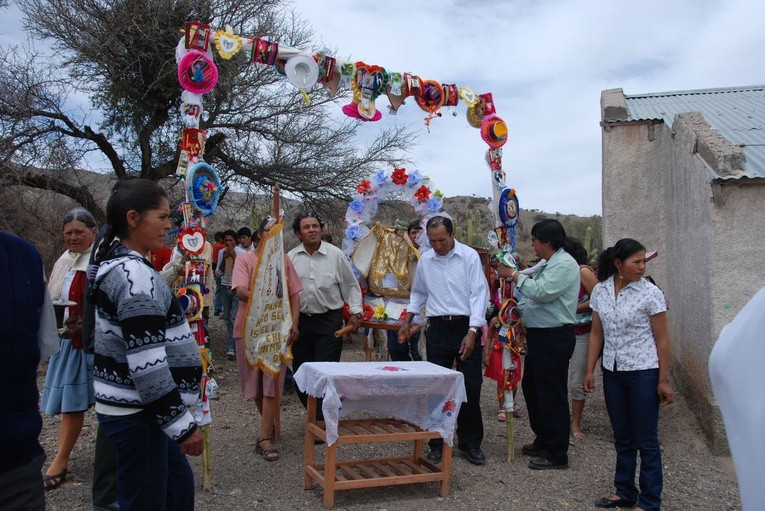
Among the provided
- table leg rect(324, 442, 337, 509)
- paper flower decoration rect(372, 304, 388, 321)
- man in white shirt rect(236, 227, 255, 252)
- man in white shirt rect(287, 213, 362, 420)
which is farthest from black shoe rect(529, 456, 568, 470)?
man in white shirt rect(236, 227, 255, 252)

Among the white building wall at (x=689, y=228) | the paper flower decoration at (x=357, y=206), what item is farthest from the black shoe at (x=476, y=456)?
the paper flower decoration at (x=357, y=206)

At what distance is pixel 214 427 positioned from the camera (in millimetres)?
6582

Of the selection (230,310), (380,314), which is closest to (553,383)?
(380,314)

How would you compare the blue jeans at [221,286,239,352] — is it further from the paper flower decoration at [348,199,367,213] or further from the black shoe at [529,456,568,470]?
the black shoe at [529,456,568,470]

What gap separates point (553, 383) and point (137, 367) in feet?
12.5

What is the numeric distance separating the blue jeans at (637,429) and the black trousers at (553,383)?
34.1 inches

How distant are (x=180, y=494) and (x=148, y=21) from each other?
7.95 meters

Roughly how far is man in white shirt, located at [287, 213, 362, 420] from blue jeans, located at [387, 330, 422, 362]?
1754mm

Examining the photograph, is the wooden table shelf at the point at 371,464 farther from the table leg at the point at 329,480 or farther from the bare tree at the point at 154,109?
the bare tree at the point at 154,109

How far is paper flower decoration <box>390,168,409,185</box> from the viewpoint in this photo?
8.35 metres

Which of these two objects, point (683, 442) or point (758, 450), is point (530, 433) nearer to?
point (683, 442)

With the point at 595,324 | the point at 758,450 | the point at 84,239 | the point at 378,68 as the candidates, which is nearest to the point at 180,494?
the point at 758,450

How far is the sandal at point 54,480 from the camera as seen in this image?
469 cm

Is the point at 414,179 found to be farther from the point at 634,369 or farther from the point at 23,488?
the point at 23,488
